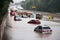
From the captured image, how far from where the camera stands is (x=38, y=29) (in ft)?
120

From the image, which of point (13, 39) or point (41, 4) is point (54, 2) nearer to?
point (41, 4)

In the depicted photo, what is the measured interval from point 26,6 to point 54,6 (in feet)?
109

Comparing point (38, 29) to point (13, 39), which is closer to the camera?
point (13, 39)

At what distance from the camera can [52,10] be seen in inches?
3506

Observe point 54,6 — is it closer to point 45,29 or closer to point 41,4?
point 41,4

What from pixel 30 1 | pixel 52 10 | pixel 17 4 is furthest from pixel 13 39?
pixel 17 4

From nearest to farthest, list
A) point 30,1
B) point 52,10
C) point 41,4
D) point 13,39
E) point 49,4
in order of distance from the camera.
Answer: point 13,39, point 52,10, point 49,4, point 41,4, point 30,1

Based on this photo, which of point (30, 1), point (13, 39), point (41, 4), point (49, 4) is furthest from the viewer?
point (30, 1)

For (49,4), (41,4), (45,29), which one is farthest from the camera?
(41,4)

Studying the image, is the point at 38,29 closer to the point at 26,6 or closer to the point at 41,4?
the point at 41,4

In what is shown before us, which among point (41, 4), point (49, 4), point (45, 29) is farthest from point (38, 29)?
point (41, 4)

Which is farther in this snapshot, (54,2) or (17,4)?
(17,4)

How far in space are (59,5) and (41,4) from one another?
1315cm

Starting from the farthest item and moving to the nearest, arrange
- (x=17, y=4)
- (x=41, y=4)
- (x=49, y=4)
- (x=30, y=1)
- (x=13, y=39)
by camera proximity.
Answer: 1. (x=17, y=4)
2. (x=30, y=1)
3. (x=41, y=4)
4. (x=49, y=4)
5. (x=13, y=39)
